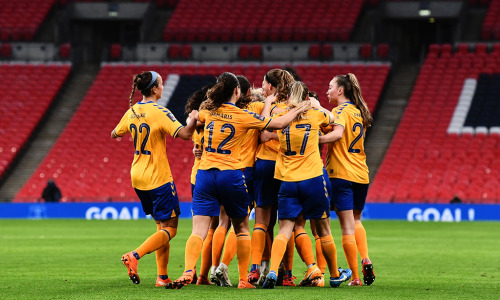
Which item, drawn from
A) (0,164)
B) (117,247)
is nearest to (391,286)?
(117,247)

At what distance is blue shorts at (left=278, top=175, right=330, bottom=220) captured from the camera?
10.8 meters

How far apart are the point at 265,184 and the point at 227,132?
1.01 m

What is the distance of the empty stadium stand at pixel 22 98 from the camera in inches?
1512

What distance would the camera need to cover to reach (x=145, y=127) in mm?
10977

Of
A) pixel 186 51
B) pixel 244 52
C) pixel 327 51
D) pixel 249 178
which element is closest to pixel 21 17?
pixel 186 51

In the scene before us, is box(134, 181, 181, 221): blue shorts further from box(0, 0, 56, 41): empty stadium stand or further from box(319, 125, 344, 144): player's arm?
box(0, 0, 56, 41): empty stadium stand

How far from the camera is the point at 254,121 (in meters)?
10.6

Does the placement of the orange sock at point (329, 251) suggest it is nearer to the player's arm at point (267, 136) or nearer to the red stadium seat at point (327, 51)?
the player's arm at point (267, 136)

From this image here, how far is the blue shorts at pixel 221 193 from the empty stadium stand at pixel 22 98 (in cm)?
2749

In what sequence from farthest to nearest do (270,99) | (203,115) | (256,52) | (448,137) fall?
(256,52) < (448,137) < (270,99) < (203,115)

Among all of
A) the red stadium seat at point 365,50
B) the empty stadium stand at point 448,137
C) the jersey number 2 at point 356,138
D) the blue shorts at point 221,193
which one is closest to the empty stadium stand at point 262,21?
the red stadium seat at point 365,50

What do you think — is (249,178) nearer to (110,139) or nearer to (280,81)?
(280,81)

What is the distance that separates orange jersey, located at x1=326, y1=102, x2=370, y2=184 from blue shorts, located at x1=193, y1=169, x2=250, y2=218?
1.46 m

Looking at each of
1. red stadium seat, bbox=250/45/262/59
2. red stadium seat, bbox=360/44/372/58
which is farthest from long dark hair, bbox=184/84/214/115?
red stadium seat, bbox=250/45/262/59
